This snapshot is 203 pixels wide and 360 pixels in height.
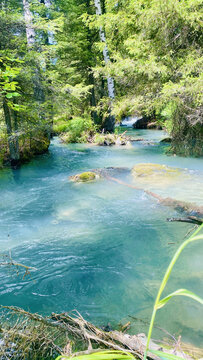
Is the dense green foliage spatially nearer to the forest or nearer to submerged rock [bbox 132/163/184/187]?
the forest

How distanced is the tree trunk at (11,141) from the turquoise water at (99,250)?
2.37m

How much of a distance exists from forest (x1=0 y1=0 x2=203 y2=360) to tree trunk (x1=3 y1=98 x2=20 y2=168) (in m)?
0.06

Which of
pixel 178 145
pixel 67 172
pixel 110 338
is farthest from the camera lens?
pixel 178 145

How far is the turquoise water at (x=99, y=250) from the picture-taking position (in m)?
3.11

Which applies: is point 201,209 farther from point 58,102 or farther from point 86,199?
point 58,102

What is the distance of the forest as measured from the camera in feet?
6.66

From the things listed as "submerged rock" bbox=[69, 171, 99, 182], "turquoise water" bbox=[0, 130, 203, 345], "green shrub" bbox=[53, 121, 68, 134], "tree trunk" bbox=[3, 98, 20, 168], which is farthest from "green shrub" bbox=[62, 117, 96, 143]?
"turquoise water" bbox=[0, 130, 203, 345]

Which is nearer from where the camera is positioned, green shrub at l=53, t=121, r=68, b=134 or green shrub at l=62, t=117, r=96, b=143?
green shrub at l=62, t=117, r=96, b=143

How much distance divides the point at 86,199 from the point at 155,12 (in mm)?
8919

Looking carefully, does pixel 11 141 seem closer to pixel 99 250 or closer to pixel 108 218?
pixel 108 218

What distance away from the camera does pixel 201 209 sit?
5.55 metres

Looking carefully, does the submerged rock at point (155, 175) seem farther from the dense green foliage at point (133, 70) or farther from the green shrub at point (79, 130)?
the green shrub at point (79, 130)

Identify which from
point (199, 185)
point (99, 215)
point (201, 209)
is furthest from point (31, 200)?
point (199, 185)

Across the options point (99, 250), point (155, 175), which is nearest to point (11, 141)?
point (155, 175)
